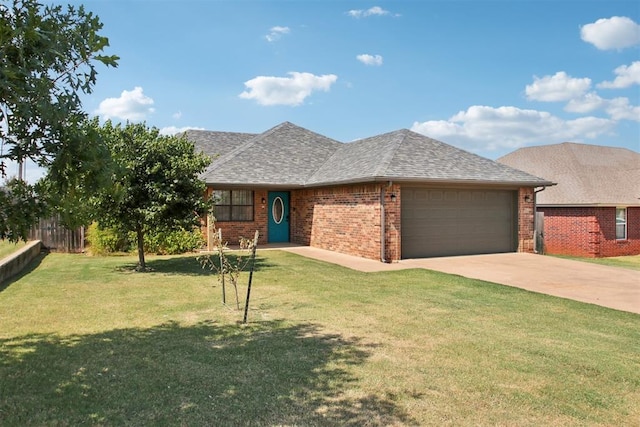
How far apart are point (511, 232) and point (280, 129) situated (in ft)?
42.2

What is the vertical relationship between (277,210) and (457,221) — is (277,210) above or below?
above

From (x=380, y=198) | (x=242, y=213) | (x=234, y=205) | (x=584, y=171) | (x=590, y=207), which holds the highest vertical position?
(x=584, y=171)

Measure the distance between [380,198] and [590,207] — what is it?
1171 cm

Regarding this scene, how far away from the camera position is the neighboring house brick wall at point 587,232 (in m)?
19.9

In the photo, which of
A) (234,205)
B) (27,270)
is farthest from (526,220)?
(27,270)

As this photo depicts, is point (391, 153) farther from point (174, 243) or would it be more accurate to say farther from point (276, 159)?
point (174, 243)

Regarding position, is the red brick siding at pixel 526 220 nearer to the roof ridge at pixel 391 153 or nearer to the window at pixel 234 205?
the roof ridge at pixel 391 153

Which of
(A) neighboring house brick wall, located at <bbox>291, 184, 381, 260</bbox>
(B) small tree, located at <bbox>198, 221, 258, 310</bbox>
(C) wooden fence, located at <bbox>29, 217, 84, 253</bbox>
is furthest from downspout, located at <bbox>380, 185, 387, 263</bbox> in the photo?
(C) wooden fence, located at <bbox>29, 217, 84, 253</bbox>

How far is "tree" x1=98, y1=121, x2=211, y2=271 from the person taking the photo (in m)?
11.6

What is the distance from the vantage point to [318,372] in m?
4.90

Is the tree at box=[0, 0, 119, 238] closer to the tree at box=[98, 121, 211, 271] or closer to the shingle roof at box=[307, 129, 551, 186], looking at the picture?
the tree at box=[98, 121, 211, 271]

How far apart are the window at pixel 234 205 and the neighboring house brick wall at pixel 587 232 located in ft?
46.1

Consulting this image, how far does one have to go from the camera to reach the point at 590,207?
19969 mm

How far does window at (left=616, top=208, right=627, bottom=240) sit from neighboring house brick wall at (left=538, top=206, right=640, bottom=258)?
196 millimetres
